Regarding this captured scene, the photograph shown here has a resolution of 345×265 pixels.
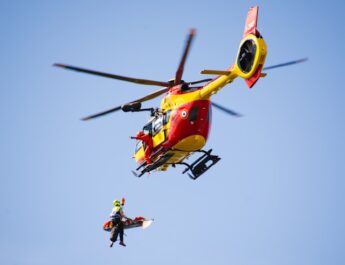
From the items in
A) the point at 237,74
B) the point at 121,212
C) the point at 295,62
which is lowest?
the point at 121,212

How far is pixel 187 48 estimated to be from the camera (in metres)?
21.5

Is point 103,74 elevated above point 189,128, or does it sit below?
above

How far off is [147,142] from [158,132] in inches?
38.6

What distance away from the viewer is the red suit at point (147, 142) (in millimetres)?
25719

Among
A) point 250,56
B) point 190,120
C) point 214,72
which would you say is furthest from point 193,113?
point 250,56

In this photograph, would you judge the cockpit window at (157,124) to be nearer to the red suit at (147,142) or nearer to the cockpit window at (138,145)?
the red suit at (147,142)

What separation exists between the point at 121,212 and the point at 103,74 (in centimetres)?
696

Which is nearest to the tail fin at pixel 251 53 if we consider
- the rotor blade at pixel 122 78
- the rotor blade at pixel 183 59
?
the rotor blade at pixel 183 59

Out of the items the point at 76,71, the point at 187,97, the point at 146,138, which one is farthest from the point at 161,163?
the point at 76,71

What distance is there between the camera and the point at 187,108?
77.7 feet

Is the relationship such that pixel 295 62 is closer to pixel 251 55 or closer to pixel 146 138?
pixel 251 55

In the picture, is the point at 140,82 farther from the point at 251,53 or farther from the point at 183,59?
the point at 251,53

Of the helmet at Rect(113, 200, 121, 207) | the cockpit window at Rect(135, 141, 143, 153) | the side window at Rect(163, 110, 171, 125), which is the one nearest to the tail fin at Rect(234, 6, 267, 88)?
the side window at Rect(163, 110, 171, 125)

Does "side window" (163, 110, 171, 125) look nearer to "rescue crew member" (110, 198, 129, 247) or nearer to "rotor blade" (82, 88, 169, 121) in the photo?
"rotor blade" (82, 88, 169, 121)
